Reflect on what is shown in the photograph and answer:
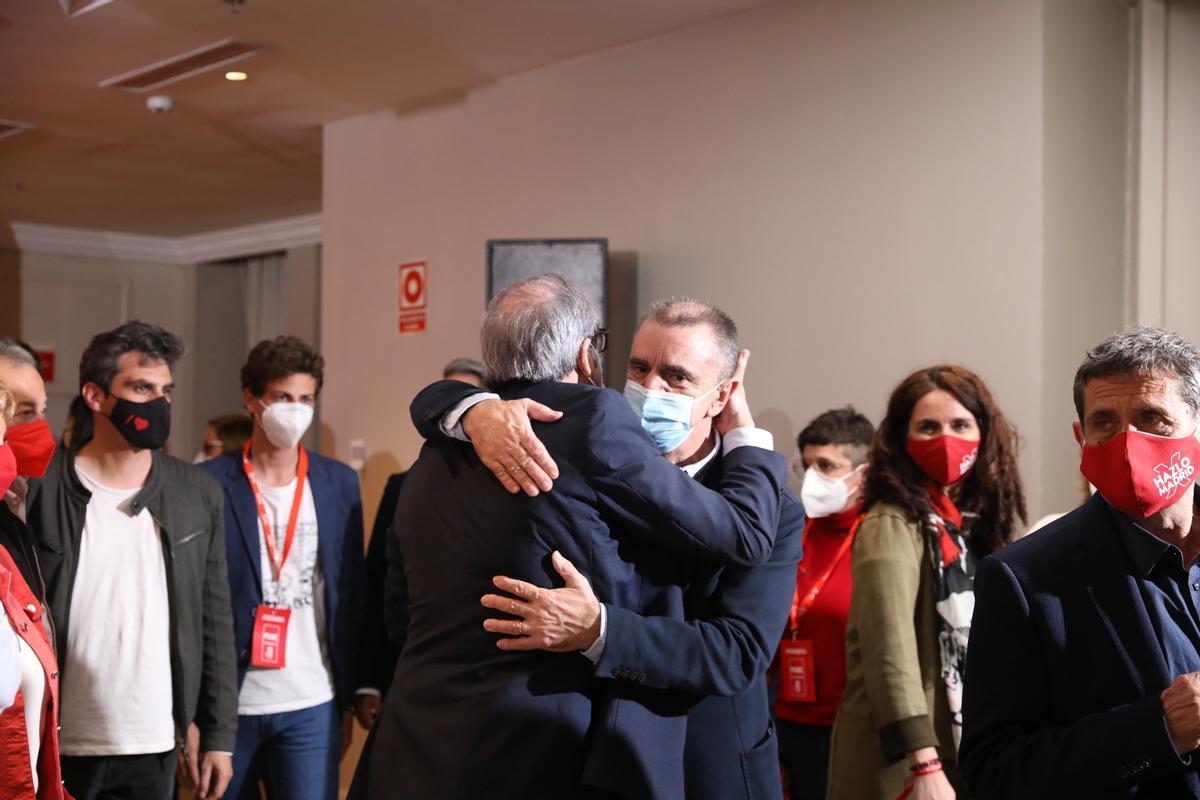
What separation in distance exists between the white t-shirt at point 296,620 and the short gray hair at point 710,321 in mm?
1844

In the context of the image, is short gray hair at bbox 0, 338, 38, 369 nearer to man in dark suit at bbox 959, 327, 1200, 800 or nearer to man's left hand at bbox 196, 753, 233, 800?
man's left hand at bbox 196, 753, 233, 800

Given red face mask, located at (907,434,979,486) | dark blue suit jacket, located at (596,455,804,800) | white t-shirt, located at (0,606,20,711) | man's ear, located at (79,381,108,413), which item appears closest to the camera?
dark blue suit jacket, located at (596,455,804,800)

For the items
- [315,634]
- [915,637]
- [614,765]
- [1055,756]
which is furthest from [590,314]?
[315,634]

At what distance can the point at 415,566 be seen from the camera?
1.91 metres

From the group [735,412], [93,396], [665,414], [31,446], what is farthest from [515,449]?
[93,396]

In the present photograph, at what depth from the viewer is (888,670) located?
8.82 feet

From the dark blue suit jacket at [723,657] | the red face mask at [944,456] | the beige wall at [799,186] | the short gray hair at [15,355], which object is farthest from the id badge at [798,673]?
the short gray hair at [15,355]

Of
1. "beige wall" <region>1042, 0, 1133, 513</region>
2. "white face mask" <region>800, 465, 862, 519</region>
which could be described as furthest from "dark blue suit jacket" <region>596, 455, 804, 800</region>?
"beige wall" <region>1042, 0, 1133, 513</region>

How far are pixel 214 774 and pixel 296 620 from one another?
0.49m

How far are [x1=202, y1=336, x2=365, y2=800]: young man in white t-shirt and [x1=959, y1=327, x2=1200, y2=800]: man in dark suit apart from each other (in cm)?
220

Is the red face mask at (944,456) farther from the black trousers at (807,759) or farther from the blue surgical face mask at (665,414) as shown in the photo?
the blue surgical face mask at (665,414)

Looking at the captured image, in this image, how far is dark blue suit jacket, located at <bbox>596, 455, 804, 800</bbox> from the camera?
175 cm

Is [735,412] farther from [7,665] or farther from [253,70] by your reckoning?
[253,70]

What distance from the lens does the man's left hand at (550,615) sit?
171 cm
